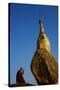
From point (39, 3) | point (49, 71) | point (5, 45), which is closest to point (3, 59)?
point (5, 45)

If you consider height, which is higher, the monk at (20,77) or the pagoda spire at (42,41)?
the pagoda spire at (42,41)

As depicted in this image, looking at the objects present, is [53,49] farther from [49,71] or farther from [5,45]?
[5,45]

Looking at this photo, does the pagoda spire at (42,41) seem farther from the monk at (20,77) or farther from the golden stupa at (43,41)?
the monk at (20,77)

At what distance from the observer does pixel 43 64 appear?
2402 mm

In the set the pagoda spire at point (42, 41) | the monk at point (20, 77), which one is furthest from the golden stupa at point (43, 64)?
the monk at point (20, 77)

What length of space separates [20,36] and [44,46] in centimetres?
26

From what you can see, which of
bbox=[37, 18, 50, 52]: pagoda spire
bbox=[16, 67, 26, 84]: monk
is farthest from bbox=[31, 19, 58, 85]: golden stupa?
bbox=[16, 67, 26, 84]: monk

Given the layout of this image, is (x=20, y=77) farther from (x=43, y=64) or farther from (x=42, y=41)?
(x=42, y=41)

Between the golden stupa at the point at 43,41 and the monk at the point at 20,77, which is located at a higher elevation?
the golden stupa at the point at 43,41

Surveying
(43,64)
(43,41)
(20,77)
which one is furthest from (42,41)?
(20,77)

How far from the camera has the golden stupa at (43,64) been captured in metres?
2.38

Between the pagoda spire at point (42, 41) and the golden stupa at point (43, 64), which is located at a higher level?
the pagoda spire at point (42, 41)

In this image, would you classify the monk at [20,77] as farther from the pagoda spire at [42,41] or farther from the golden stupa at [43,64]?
the pagoda spire at [42,41]

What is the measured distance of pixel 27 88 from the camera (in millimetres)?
2350
